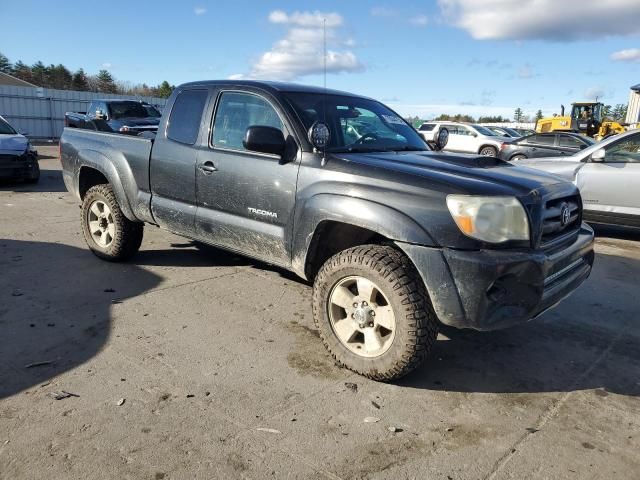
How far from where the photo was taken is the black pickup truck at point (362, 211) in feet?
9.82

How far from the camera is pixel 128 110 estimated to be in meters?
15.7

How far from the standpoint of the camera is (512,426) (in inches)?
114

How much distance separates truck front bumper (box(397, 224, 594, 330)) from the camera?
115 inches

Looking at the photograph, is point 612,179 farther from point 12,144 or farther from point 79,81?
point 79,81

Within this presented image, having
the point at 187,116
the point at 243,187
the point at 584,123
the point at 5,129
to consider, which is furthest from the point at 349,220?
the point at 584,123

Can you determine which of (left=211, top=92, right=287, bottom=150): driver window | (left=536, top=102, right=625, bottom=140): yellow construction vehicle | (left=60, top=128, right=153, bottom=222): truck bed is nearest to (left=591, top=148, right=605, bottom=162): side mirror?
(left=211, top=92, right=287, bottom=150): driver window

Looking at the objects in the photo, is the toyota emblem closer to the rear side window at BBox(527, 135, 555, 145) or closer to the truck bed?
the truck bed

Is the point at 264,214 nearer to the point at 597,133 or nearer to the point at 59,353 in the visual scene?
the point at 59,353

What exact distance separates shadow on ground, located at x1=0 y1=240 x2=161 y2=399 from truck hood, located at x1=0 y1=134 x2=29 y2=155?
5.37 meters

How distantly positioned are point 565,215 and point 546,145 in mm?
12754

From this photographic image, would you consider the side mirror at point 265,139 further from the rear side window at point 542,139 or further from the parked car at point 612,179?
the rear side window at point 542,139

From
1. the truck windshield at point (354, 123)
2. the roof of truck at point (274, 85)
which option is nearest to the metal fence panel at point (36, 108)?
the roof of truck at point (274, 85)

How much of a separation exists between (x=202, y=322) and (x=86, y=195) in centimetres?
240

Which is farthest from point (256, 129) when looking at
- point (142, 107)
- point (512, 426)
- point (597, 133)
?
point (597, 133)
